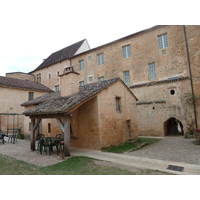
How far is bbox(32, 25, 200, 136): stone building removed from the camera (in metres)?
13.4

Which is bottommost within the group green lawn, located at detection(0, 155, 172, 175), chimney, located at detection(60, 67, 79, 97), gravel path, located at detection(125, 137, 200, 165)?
gravel path, located at detection(125, 137, 200, 165)

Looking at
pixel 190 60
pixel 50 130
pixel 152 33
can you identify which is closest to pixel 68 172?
pixel 50 130

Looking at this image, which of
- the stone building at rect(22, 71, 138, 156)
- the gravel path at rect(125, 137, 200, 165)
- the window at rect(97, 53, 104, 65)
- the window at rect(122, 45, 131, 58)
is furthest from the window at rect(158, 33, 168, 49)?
the gravel path at rect(125, 137, 200, 165)

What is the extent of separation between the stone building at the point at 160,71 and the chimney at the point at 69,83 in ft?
28.2

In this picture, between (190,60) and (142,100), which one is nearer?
(190,60)

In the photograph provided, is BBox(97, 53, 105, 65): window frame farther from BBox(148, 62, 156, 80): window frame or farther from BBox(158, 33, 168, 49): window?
BBox(158, 33, 168, 49): window

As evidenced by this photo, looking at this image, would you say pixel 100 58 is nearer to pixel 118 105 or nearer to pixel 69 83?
pixel 118 105

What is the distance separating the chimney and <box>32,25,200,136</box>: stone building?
8.61 metres

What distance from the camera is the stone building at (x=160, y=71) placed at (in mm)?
13359

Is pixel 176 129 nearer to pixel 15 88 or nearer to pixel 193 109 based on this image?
pixel 193 109

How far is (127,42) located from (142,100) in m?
7.23

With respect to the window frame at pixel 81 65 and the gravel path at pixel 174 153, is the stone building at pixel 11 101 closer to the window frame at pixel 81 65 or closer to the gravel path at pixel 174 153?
the window frame at pixel 81 65

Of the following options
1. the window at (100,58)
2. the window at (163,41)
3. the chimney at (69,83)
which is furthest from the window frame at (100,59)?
the chimney at (69,83)

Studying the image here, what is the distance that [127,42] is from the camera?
57.3ft
